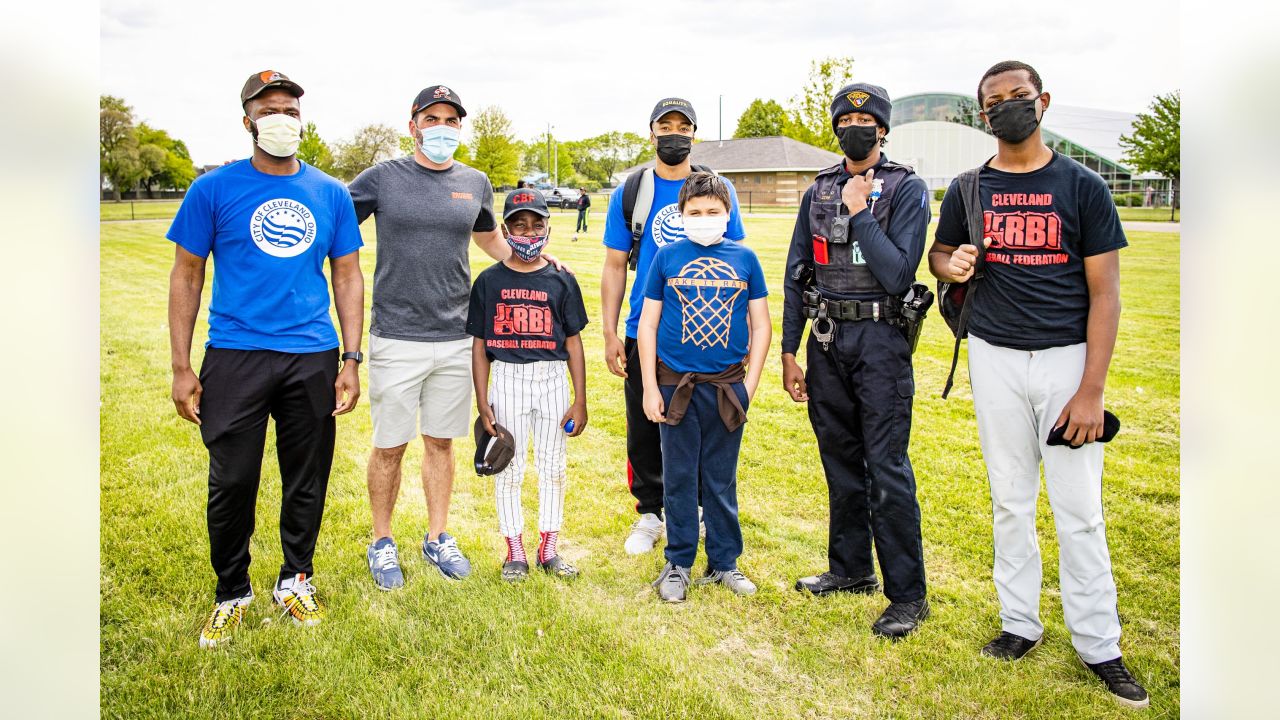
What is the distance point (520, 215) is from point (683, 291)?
0.97 m

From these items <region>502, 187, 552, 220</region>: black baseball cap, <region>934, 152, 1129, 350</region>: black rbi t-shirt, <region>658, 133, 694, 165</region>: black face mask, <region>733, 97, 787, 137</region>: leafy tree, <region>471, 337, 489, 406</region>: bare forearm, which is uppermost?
<region>733, 97, 787, 137</region>: leafy tree

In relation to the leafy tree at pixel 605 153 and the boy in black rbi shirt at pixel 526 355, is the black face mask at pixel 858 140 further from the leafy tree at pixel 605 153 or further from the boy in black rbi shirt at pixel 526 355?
the leafy tree at pixel 605 153

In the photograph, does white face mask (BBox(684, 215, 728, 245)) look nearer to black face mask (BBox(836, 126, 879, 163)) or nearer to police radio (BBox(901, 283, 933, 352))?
black face mask (BBox(836, 126, 879, 163))

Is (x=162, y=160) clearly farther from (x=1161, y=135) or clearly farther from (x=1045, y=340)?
(x=1045, y=340)

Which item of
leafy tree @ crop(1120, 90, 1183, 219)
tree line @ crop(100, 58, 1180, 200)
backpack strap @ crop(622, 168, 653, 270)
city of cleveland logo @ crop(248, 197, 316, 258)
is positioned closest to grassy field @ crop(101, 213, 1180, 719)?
city of cleveland logo @ crop(248, 197, 316, 258)

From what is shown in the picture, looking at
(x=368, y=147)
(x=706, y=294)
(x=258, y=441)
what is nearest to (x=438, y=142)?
(x=706, y=294)

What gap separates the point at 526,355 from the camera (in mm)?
4531

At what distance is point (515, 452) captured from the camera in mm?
4574

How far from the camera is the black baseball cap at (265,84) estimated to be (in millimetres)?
3889

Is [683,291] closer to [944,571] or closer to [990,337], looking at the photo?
[990,337]

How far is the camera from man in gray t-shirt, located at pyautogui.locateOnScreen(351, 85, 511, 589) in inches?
177

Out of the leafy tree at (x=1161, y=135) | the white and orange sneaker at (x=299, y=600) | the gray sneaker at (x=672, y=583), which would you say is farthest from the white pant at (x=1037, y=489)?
the leafy tree at (x=1161, y=135)

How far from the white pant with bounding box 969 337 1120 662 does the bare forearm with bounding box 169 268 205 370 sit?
3.56 m
